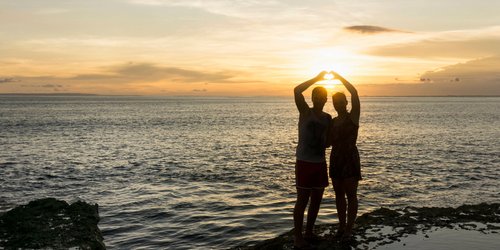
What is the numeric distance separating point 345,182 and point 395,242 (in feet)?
4.89

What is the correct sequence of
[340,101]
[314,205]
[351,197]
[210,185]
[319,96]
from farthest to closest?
[210,185]
[351,197]
[314,205]
[340,101]
[319,96]

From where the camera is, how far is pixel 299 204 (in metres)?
7.59

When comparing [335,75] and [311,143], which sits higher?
[335,75]

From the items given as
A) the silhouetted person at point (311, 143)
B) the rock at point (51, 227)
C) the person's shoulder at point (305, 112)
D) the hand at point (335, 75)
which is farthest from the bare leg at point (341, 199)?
the rock at point (51, 227)

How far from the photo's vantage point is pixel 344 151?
305 inches

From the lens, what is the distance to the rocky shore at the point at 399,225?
26.3 ft

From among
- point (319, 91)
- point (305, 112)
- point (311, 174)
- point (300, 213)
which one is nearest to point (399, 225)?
point (300, 213)

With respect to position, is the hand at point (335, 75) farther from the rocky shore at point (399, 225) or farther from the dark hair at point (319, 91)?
the rocky shore at point (399, 225)

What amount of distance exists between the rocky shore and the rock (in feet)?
11.2

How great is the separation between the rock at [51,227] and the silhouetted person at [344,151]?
196 inches

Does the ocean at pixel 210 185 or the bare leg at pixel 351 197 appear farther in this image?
the ocean at pixel 210 185

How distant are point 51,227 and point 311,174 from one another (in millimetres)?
5872

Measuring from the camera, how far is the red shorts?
7344mm

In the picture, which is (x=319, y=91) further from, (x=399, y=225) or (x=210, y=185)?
(x=210, y=185)
